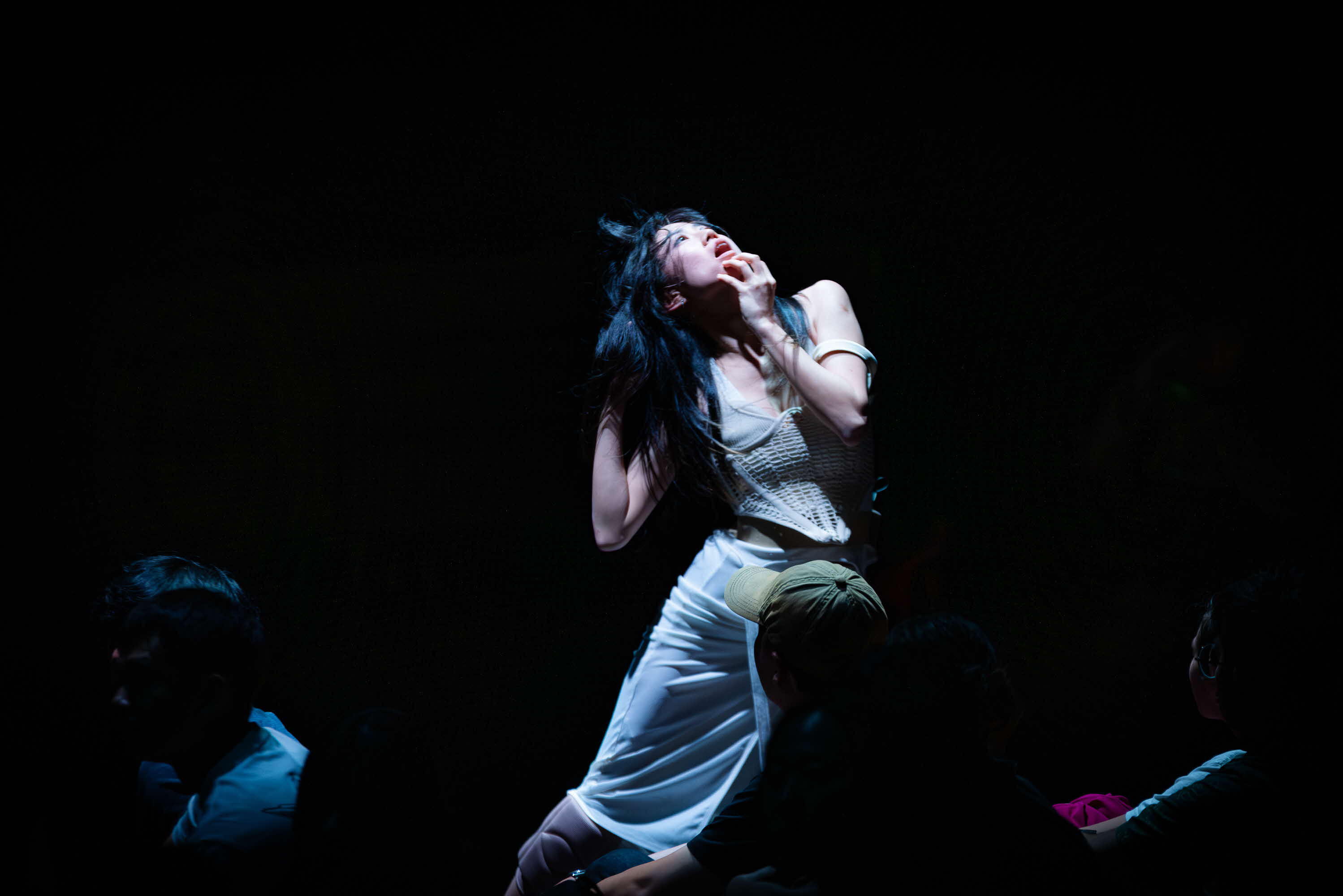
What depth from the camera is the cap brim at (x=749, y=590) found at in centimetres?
159

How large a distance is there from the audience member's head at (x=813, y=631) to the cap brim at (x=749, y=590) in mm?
79

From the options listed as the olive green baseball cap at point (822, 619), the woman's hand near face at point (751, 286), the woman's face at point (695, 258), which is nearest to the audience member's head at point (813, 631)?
the olive green baseball cap at point (822, 619)

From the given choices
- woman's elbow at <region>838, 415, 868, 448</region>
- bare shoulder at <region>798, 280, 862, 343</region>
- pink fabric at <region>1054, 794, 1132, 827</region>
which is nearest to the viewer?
pink fabric at <region>1054, 794, 1132, 827</region>

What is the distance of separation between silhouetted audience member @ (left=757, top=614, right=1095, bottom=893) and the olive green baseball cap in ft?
0.22

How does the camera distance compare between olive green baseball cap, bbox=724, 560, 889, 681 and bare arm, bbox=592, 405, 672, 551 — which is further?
bare arm, bbox=592, 405, 672, 551

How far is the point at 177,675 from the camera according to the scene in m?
1.38

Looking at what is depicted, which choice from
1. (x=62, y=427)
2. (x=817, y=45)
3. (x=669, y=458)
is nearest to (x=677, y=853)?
(x=669, y=458)

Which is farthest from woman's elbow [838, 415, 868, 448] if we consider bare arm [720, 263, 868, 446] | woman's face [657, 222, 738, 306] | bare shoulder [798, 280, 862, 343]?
woman's face [657, 222, 738, 306]

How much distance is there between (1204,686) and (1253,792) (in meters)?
0.20

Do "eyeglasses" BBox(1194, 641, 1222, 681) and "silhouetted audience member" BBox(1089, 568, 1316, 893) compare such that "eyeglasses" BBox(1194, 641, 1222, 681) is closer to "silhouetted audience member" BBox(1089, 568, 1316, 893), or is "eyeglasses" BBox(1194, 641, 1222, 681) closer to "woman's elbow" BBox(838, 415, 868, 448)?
"silhouetted audience member" BBox(1089, 568, 1316, 893)

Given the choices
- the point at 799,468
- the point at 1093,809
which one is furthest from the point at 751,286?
the point at 1093,809

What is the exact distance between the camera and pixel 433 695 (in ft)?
6.57

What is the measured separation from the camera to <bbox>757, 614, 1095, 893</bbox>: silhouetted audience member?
119 cm

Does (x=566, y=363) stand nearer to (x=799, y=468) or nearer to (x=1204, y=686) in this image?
(x=799, y=468)
